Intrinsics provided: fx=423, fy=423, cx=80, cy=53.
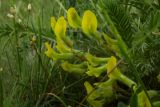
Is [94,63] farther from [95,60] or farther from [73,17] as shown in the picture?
[73,17]

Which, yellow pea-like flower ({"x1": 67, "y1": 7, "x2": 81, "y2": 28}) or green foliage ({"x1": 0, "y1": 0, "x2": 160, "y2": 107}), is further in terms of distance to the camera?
yellow pea-like flower ({"x1": 67, "y1": 7, "x2": 81, "y2": 28})

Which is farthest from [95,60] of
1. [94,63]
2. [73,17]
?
[73,17]

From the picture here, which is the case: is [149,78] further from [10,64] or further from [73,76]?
[10,64]

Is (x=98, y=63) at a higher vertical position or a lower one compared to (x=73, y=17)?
lower

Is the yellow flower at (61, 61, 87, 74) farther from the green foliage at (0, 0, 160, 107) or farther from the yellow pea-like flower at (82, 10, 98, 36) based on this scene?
the yellow pea-like flower at (82, 10, 98, 36)

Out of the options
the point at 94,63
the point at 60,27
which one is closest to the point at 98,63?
the point at 94,63

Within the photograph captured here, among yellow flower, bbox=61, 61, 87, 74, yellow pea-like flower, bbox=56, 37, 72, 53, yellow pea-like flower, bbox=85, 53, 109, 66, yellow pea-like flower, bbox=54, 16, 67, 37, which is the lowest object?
yellow flower, bbox=61, 61, 87, 74

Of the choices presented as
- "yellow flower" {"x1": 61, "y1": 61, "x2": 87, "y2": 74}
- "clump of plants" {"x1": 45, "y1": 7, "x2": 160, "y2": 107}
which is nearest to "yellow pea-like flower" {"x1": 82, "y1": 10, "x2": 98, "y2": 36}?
"clump of plants" {"x1": 45, "y1": 7, "x2": 160, "y2": 107}

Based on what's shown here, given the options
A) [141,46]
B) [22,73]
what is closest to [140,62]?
[141,46]
